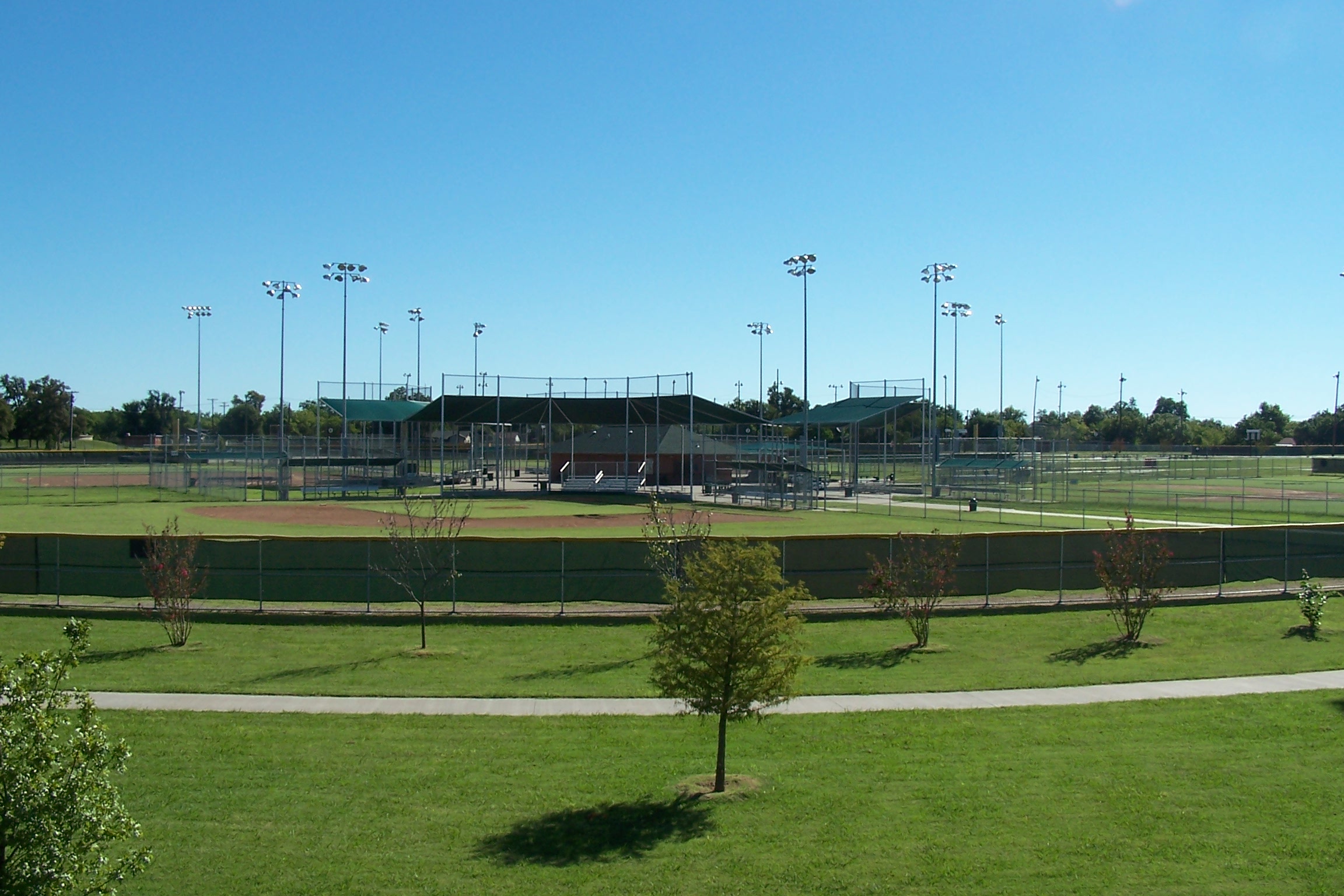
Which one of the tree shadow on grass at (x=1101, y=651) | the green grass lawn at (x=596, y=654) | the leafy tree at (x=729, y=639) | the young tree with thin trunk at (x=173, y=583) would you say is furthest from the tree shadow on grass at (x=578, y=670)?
the tree shadow on grass at (x=1101, y=651)

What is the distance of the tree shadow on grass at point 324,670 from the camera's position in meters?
17.7

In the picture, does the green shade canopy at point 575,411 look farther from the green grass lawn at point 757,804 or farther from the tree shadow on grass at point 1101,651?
the green grass lawn at point 757,804

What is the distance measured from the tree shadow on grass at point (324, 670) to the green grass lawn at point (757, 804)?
246 cm

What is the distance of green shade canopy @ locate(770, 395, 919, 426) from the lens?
238ft

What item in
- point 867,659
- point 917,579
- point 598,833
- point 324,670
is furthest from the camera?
point 917,579

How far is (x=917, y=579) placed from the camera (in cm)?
2158

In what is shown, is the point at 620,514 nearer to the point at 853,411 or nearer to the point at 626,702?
the point at 853,411

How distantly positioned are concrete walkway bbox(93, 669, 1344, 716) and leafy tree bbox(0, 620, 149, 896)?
8.90 m

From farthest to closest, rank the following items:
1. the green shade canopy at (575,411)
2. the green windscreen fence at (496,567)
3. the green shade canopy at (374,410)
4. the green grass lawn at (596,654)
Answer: the green shade canopy at (374,410) < the green shade canopy at (575,411) < the green windscreen fence at (496,567) < the green grass lawn at (596,654)

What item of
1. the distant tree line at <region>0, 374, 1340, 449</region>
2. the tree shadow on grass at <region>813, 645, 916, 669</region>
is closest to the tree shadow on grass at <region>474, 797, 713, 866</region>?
the tree shadow on grass at <region>813, 645, 916, 669</region>

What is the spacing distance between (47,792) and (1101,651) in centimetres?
1900

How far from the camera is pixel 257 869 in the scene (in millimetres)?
9930

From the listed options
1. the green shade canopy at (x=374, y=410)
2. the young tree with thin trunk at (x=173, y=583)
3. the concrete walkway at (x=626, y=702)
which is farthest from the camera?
the green shade canopy at (x=374, y=410)

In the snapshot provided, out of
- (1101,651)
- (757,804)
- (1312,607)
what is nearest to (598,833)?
(757,804)
